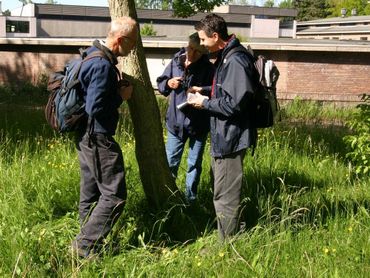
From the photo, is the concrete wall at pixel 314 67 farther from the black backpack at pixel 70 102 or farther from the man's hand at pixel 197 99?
the black backpack at pixel 70 102

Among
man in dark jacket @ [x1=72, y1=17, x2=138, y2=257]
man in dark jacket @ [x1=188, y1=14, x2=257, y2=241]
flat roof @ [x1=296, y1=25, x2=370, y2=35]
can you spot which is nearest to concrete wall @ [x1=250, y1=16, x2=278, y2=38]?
flat roof @ [x1=296, y1=25, x2=370, y2=35]

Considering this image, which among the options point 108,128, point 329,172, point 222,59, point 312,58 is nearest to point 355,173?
point 329,172

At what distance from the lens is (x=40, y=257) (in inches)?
149

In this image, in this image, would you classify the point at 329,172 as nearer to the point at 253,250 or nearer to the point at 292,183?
the point at 292,183

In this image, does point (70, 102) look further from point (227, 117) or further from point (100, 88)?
point (227, 117)

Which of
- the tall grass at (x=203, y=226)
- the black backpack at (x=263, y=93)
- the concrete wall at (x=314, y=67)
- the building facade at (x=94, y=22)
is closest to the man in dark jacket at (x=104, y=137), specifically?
the tall grass at (x=203, y=226)

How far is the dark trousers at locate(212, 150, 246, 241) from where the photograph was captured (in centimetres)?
427

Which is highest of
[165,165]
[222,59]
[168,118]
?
[222,59]

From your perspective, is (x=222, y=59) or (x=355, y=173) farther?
(x=355, y=173)

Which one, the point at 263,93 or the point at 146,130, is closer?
the point at 263,93

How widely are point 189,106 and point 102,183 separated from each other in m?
1.57

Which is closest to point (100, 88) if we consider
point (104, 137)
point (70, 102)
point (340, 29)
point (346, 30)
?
point (70, 102)

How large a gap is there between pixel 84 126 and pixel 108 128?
200 mm

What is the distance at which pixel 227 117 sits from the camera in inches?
165
